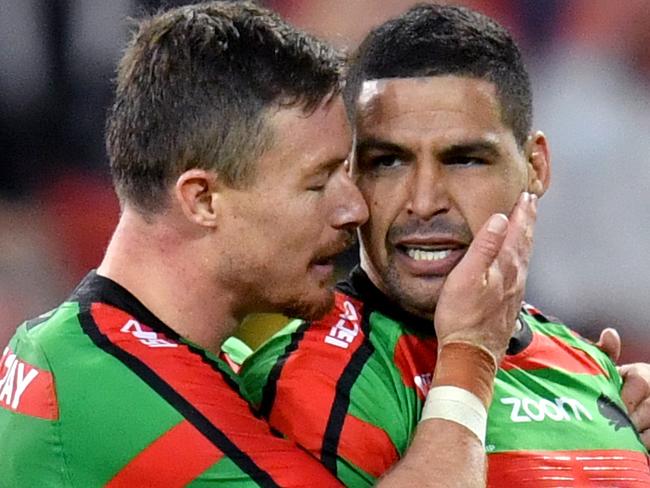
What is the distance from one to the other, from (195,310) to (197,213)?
173 millimetres

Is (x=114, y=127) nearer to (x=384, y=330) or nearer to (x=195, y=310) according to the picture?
(x=195, y=310)

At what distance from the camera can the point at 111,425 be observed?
204 cm

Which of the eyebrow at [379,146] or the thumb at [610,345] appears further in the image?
the thumb at [610,345]

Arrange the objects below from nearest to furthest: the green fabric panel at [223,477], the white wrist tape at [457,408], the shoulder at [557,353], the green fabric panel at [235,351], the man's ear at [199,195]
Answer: the green fabric panel at [223,477] < the white wrist tape at [457,408] < the man's ear at [199,195] < the shoulder at [557,353] < the green fabric panel at [235,351]

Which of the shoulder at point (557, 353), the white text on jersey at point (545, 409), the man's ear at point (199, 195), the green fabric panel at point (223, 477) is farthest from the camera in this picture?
the shoulder at point (557, 353)

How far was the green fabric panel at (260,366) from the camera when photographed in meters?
2.25

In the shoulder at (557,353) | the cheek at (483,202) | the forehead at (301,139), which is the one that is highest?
the forehead at (301,139)

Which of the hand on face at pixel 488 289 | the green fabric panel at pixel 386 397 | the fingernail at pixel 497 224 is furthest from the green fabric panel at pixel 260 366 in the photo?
the fingernail at pixel 497 224

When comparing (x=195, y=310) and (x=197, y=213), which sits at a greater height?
(x=197, y=213)

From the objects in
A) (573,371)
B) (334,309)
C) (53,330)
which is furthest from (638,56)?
(53,330)

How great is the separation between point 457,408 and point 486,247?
0.33m

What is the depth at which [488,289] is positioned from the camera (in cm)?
229

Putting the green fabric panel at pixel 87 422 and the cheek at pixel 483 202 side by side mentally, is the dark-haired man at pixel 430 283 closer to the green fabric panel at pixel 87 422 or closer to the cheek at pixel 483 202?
the cheek at pixel 483 202

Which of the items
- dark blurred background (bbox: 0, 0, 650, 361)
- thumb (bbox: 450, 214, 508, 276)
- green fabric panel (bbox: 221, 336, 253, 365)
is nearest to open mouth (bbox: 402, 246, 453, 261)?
thumb (bbox: 450, 214, 508, 276)
